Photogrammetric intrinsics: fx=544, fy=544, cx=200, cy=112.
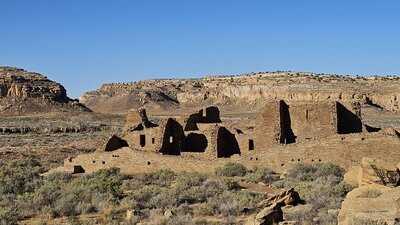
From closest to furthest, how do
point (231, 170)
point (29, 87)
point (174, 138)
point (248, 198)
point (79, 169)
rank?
point (248, 198)
point (231, 170)
point (79, 169)
point (174, 138)
point (29, 87)

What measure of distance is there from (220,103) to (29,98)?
3514 centimetres

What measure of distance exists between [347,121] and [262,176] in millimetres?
5860

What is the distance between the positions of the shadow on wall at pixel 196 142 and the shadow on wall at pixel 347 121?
589 centimetres

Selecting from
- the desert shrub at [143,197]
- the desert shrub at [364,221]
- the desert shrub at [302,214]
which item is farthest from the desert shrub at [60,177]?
the desert shrub at [364,221]

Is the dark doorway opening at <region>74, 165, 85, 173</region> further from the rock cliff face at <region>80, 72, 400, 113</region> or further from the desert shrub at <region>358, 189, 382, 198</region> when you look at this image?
the rock cliff face at <region>80, 72, 400, 113</region>

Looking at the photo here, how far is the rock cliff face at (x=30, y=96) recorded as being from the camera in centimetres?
9119

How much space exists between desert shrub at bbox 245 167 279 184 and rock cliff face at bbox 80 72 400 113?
195ft

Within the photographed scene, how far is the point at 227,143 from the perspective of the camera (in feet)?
76.5

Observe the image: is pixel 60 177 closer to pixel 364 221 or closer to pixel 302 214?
pixel 302 214

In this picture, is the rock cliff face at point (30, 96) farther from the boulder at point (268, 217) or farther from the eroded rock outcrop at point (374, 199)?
the boulder at point (268, 217)

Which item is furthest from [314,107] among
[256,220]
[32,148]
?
[32,148]

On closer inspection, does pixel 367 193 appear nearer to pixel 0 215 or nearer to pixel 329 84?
pixel 0 215

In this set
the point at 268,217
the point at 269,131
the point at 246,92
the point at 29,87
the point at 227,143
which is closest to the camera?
the point at 268,217

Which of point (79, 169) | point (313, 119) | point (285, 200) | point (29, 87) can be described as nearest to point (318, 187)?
point (285, 200)
